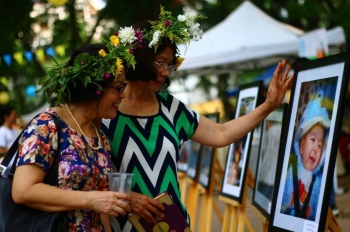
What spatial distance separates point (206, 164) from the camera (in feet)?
26.1

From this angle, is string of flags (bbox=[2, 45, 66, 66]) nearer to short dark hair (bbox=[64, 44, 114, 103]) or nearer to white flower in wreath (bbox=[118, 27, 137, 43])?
white flower in wreath (bbox=[118, 27, 137, 43])

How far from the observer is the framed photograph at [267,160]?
483 cm

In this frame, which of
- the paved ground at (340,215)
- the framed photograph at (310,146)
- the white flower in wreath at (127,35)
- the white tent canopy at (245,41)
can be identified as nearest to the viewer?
the framed photograph at (310,146)

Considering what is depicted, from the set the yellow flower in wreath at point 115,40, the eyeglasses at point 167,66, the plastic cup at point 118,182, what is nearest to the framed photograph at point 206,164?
the eyeglasses at point 167,66

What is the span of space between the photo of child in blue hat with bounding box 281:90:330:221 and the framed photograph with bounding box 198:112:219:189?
3.75 metres

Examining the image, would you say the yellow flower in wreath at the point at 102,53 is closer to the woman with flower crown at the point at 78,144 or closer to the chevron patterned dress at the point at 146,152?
the woman with flower crown at the point at 78,144

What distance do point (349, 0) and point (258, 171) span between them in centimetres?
1171

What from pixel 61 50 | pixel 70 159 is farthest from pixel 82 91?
pixel 61 50

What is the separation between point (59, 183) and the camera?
312cm

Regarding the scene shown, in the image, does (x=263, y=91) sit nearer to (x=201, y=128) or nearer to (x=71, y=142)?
(x=201, y=128)

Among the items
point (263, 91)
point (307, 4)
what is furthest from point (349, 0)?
point (263, 91)

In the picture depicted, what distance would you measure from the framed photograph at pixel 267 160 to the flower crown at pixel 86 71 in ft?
5.16

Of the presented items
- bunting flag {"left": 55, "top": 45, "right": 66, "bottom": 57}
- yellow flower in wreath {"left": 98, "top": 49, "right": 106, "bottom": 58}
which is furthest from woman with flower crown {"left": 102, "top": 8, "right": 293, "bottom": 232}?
bunting flag {"left": 55, "top": 45, "right": 66, "bottom": 57}

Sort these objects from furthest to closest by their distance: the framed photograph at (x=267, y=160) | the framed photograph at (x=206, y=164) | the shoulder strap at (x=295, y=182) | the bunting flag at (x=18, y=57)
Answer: the bunting flag at (x=18, y=57) → the framed photograph at (x=206, y=164) → the framed photograph at (x=267, y=160) → the shoulder strap at (x=295, y=182)
